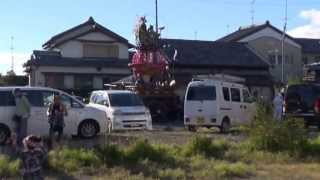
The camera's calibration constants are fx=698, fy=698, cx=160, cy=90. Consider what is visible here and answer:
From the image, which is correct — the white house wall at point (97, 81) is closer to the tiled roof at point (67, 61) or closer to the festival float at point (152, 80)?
the tiled roof at point (67, 61)

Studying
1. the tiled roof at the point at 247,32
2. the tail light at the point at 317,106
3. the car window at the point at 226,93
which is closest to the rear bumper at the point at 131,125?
the car window at the point at 226,93

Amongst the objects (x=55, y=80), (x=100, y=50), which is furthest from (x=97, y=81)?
(x=100, y=50)

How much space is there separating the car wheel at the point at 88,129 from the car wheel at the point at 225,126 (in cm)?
557

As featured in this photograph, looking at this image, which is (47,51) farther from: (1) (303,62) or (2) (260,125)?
(2) (260,125)

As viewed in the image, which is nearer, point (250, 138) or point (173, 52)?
point (250, 138)

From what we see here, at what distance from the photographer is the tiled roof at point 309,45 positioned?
6938cm

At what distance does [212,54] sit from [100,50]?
957 cm

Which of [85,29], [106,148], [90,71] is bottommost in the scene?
[106,148]

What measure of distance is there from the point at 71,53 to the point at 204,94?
32.1 metres

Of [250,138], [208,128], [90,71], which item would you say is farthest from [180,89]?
A: [250,138]

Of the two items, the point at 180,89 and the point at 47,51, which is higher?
the point at 47,51

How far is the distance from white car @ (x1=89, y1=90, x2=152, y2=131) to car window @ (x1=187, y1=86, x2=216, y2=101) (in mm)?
1878

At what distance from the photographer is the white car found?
→ 25.2 m

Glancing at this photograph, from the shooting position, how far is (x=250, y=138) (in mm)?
18312
